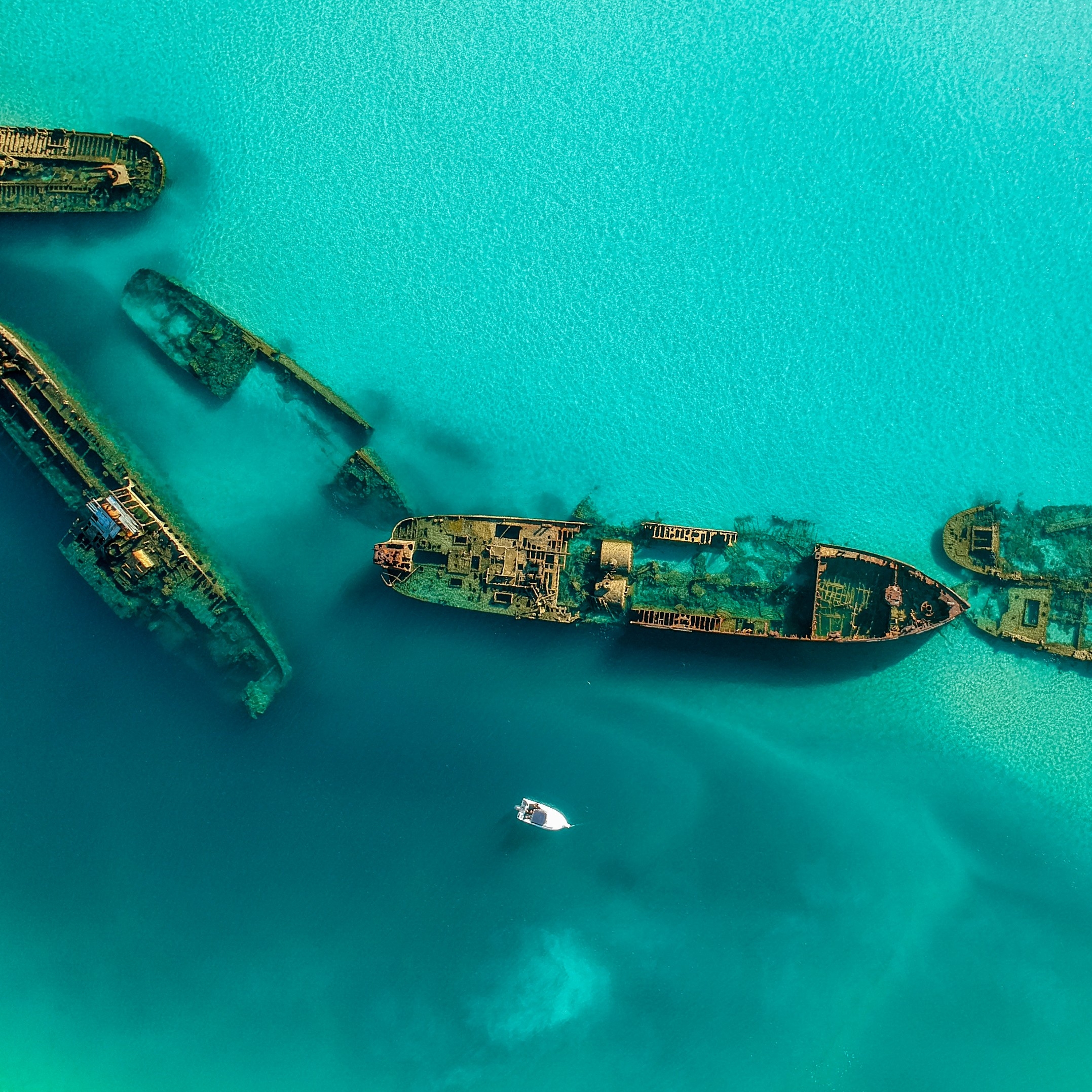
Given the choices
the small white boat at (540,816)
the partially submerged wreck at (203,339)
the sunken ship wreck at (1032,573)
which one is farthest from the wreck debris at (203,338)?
the sunken ship wreck at (1032,573)

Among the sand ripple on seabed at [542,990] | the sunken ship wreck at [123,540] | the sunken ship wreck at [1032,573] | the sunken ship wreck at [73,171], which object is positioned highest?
the sunken ship wreck at [1032,573]

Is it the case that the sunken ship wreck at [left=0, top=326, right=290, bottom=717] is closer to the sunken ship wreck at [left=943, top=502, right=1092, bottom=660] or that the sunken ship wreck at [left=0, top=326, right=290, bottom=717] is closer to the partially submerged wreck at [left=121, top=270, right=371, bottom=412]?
the partially submerged wreck at [left=121, top=270, right=371, bottom=412]

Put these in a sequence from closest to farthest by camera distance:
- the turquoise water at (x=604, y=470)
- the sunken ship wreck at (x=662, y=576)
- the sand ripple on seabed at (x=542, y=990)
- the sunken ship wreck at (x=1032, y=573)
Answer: the sunken ship wreck at (x=662, y=576)
the sunken ship wreck at (x=1032, y=573)
the turquoise water at (x=604, y=470)
the sand ripple on seabed at (x=542, y=990)

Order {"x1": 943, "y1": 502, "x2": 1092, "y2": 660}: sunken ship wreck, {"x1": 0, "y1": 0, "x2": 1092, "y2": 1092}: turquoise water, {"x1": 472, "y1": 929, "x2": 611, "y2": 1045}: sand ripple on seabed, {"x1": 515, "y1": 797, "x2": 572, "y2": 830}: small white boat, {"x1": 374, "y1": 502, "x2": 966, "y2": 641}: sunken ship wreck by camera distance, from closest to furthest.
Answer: {"x1": 374, "y1": 502, "x2": 966, "y2": 641}: sunken ship wreck → {"x1": 943, "y1": 502, "x2": 1092, "y2": 660}: sunken ship wreck → {"x1": 515, "y1": 797, "x2": 572, "y2": 830}: small white boat → {"x1": 0, "y1": 0, "x2": 1092, "y2": 1092}: turquoise water → {"x1": 472, "y1": 929, "x2": 611, "y2": 1045}: sand ripple on seabed

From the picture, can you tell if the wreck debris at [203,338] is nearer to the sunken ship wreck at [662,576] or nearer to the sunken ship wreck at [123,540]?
the sunken ship wreck at [123,540]

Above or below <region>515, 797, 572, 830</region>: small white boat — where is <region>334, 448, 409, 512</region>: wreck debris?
above

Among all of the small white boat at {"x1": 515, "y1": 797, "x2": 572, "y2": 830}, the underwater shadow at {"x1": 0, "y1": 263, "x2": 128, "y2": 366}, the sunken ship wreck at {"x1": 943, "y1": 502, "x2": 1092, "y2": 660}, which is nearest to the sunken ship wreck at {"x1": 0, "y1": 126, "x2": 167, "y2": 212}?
the underwater shadow at {"x1": 0, "y1": 263, "x2": 128, "y2": 366}
